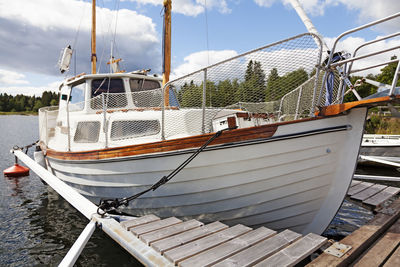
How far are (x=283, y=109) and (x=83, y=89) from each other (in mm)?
4992

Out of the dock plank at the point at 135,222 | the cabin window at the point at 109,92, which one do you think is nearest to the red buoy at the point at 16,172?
the cabin window at the point at 109,92

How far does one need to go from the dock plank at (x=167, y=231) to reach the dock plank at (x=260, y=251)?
2.85ft

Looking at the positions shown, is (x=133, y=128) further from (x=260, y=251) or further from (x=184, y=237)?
(x=260, y=251)

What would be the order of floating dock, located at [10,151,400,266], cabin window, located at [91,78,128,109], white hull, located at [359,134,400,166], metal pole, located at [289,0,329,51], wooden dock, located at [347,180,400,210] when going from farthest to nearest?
white hull, located at [359,134,400,166] < cabin window, located at [91,78,128,109] < wooden dock, located at [347,180,400,210] < metal pole, located at [289,0,329,51] < floating dock, located at [10,151,400,266]

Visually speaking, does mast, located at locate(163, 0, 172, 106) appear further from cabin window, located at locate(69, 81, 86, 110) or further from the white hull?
the white hull

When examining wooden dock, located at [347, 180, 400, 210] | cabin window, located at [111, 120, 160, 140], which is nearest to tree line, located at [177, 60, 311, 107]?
cabin window, located at [111, 120, 160, 140]

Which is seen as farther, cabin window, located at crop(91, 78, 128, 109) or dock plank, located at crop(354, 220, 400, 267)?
cabin window, located at crop(91, 78, 128, 109)

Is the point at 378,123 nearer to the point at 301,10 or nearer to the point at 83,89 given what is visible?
the point at 301,10

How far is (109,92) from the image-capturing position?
6344 millimetres

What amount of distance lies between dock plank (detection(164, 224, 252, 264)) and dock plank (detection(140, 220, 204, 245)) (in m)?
0.34

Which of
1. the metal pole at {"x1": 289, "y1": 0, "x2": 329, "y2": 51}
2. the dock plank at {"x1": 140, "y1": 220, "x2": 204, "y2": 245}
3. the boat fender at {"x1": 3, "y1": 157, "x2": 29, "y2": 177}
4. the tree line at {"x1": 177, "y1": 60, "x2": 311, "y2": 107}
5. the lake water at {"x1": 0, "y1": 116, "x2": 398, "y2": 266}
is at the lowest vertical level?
the lake water at {"x1": 0, "y1": 116, "x2": 398, "y2": 266}

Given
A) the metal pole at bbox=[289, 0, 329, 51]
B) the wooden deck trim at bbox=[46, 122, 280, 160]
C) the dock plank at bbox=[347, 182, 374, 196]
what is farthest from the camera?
the dock plank at bbox=[347, 182, 374, 196]

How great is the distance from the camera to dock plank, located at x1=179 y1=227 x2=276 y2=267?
2.56 m

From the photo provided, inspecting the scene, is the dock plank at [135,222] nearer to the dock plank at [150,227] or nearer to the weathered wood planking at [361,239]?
the dock plank at [150,227]
